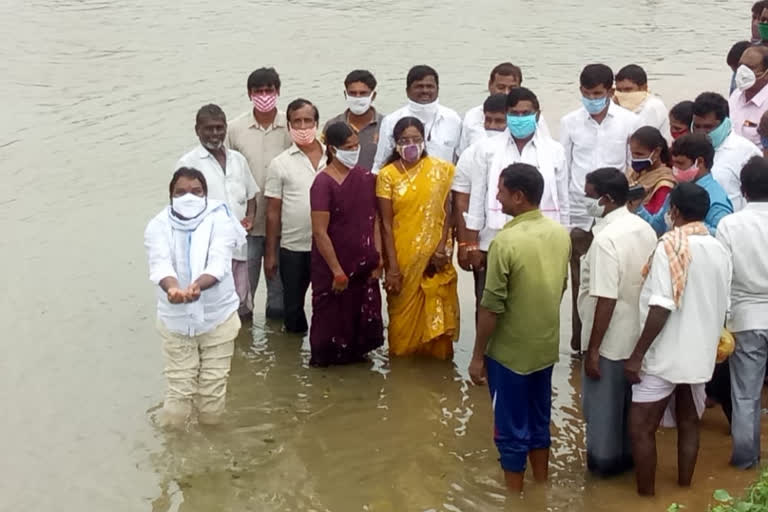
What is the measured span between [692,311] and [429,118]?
2.88m

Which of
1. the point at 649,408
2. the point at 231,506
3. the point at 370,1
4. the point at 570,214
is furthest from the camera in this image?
the point at 370,1

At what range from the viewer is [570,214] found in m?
7.31

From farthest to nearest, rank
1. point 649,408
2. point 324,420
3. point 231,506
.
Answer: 1. point 324,420
2. point 231,506
3. point 649,408

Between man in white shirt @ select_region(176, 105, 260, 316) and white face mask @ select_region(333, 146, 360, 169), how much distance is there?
84 centimetres

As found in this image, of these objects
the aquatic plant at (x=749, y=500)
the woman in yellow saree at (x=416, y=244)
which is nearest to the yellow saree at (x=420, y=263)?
the woman in yellow saree at (x=416, y=244)

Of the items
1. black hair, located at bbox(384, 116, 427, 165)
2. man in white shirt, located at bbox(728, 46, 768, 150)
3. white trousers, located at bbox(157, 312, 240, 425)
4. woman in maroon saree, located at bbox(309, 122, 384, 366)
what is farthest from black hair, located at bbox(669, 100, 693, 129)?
white trousers, located at bbox(157, 312, 240, 425)

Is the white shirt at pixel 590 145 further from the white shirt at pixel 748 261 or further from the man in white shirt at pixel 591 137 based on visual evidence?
the white shirt at pixel 748 261

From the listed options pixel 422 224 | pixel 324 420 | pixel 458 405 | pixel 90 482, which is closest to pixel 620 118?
pixel 422 224

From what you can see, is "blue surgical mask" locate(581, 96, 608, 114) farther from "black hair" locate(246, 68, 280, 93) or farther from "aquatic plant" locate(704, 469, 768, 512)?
"aquatic plant" locate(704, 469, 768, 512)

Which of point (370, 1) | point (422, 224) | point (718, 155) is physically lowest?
point (422, 224)

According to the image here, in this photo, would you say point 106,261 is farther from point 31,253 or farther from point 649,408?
point 649,408

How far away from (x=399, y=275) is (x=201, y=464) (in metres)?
1.87

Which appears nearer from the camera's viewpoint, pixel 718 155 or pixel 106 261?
pixel 718 155

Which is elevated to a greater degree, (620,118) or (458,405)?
(620,118)
